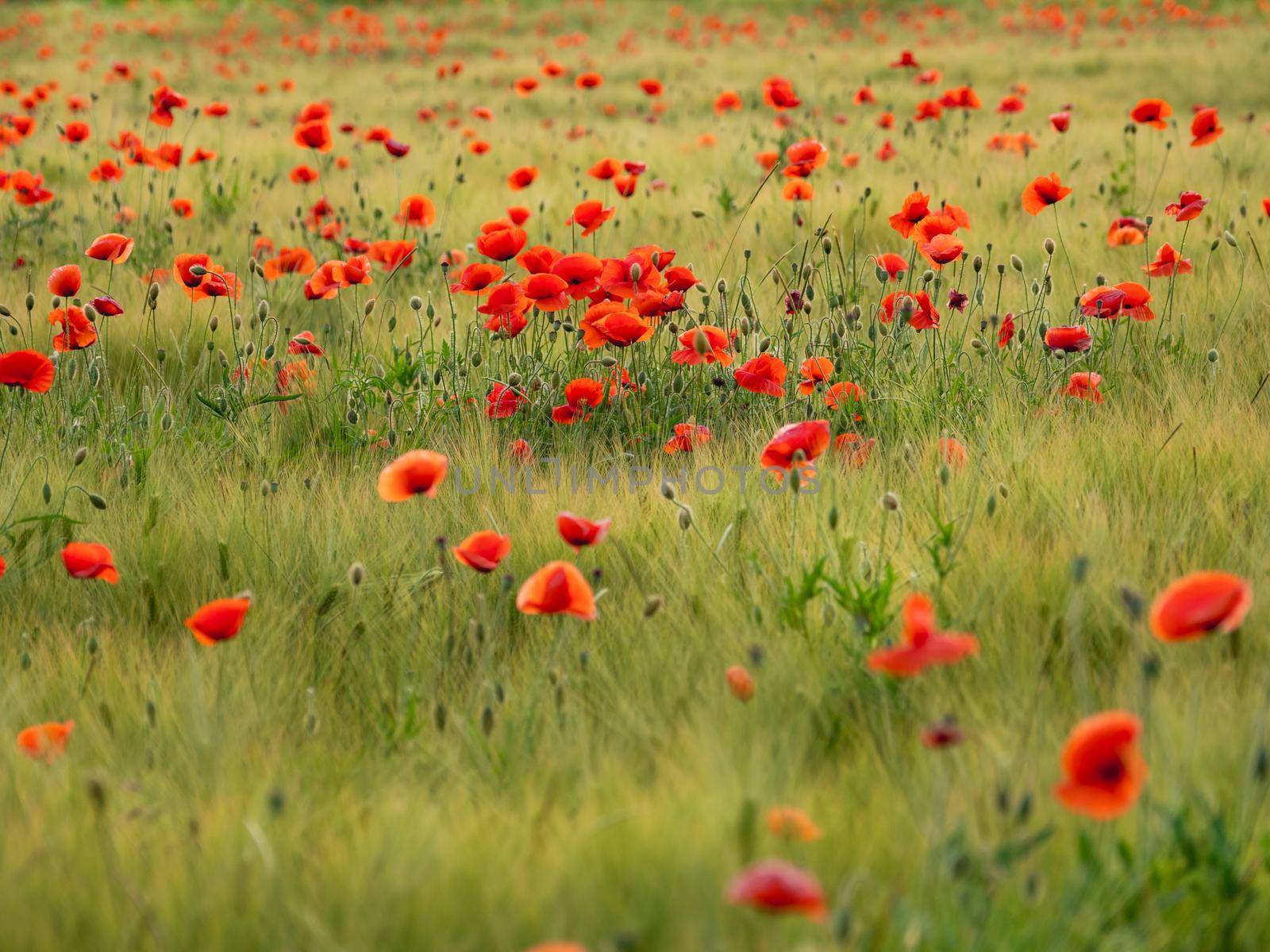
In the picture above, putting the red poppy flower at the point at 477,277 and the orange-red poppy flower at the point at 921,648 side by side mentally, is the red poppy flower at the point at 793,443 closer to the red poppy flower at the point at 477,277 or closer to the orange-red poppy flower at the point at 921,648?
the orange-red poppy flower at the point at 921,648

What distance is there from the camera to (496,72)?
1049 cm

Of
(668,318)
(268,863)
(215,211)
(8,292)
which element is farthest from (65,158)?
(268,863)

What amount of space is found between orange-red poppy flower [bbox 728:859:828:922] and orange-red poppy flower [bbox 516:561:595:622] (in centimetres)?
59

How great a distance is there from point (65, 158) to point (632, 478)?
4.85 meters

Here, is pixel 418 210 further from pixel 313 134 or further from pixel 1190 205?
pixel 1190 205

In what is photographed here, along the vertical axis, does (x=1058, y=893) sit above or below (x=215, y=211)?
below

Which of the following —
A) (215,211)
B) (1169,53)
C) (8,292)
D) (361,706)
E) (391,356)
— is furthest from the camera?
(1169,53)

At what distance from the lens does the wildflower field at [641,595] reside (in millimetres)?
1045

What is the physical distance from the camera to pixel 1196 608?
103 centimetres

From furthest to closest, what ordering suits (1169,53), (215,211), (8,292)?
(1169,53), (215,211), (8,292)

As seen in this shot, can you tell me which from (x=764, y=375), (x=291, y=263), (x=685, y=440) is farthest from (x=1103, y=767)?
(x=291, y=263)

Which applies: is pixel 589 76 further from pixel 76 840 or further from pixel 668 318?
pixel 76 840

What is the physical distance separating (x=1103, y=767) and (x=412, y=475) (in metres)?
1.01

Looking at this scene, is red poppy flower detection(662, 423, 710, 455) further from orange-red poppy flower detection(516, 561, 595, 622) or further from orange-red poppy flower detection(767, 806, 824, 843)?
orange-red poppy flower detection(767, 806, 824, 843)
